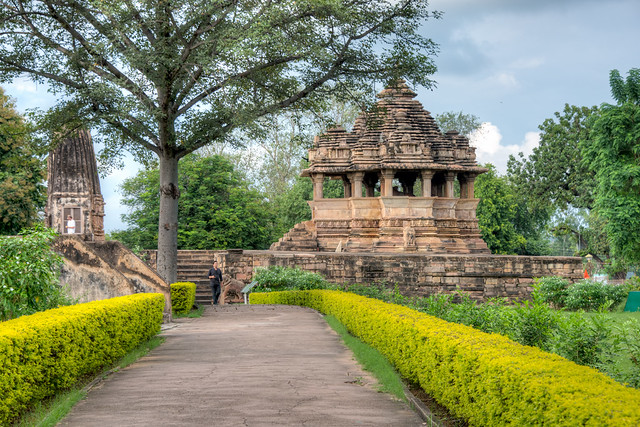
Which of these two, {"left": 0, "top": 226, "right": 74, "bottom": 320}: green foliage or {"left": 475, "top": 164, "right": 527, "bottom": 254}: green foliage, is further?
{"left": 475, "top": 164, "right": 527, "bottom": 254}: green foliage

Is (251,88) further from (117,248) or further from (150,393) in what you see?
(150,393)

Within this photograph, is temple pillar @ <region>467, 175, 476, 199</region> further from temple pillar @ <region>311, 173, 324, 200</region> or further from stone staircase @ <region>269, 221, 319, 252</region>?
stone staircase @ <region>269, 221, 319, 252</region>

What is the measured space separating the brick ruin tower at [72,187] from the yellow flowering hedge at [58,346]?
9.14m

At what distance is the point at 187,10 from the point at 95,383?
9986mm

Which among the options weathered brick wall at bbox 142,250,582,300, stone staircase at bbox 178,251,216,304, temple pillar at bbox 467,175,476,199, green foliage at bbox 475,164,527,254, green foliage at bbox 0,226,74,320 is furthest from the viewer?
green foliage at bbox 475,164,527,254

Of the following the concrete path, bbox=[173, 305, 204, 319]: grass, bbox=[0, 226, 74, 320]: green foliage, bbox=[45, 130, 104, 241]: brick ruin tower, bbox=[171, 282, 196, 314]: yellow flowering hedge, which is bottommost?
bbox=[173, 305, 204, 319]: grass

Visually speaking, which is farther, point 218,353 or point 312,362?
point 218,353

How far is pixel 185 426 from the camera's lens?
18.2ft

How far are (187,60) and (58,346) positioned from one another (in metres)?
10.2

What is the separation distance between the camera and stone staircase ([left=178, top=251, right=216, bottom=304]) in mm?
23625

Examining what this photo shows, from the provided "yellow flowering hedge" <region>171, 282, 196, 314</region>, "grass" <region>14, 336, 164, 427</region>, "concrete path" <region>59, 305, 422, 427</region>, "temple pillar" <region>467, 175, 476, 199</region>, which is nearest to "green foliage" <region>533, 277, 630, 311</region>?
"yellow flowering hedge" <region>171, 282, 196, 314</region>

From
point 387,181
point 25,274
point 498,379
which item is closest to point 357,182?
point 387,181

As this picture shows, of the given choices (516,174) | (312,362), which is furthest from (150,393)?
(516,174)

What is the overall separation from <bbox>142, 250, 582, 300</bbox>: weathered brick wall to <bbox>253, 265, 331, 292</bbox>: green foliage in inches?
36.3
